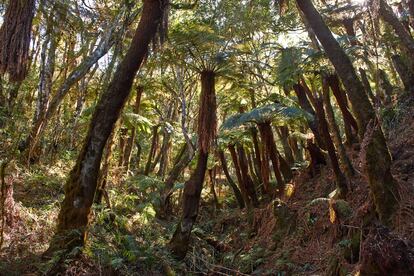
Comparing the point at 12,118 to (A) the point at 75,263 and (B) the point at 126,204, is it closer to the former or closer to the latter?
(B) the point at 126,204

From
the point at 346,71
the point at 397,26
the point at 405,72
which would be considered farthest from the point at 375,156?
the point at 405,72

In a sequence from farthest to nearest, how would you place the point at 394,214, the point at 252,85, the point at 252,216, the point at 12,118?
the point at 252,216 < the point at 252,85 < the point at 12,118 < the point at 394,214

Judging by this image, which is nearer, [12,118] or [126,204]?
[12,118]

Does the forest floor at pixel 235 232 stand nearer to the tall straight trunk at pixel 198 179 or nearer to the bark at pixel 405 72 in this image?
the tall straight trunk at pixel 198 179

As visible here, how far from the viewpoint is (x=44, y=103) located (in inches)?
402

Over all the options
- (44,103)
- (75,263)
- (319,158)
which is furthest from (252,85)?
(75,263)

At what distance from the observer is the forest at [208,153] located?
5.65 meters

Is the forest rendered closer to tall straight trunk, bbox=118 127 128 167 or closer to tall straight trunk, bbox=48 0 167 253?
tall straight trunk, bbox=48 0 167 253

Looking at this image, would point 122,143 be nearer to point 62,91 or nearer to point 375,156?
point 62,91

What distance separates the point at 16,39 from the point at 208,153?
4653mm

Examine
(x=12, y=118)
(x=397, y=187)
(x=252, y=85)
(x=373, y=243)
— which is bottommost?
(x=373, y=243)

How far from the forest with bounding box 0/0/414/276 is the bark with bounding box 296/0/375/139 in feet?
0.07

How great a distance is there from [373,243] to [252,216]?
8116 millimetres

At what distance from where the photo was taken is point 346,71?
6078 mm
